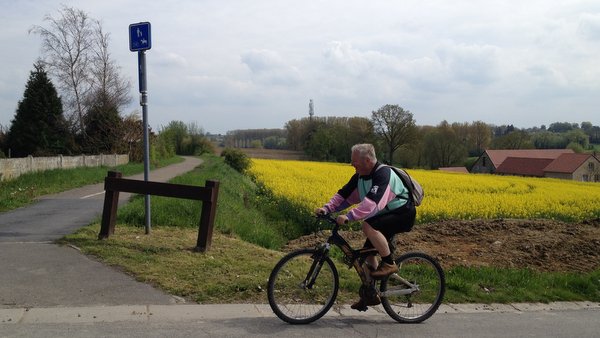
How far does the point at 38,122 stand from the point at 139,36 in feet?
118

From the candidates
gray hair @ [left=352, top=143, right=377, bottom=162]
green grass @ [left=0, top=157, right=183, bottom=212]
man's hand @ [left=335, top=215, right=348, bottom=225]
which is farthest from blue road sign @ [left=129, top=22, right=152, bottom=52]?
green grass @ [left=0, top=157, right=183, bottom=212]

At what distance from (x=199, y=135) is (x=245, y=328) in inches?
3262

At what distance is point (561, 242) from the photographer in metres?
10.3

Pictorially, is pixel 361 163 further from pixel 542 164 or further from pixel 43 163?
pixel 542 164

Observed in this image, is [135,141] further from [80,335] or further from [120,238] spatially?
[80,335]

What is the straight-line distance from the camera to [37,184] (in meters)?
19.1

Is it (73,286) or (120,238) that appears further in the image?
(120,238)

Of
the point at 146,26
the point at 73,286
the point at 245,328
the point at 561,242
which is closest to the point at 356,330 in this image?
the point at 245,328

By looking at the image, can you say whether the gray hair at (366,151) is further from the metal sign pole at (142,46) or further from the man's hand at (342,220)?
the metal sign pole at (142,46)

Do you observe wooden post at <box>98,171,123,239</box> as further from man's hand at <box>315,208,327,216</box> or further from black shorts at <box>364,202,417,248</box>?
black shorts at <box>364,202,417,248</box>

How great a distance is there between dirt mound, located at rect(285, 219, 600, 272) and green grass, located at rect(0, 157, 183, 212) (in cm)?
786

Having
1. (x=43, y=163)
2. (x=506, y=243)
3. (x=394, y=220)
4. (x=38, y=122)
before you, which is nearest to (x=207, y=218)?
(x=394, y=220)

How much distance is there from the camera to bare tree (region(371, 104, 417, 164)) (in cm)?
7769

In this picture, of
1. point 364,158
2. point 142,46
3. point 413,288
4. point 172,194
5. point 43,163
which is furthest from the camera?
point 43,163
